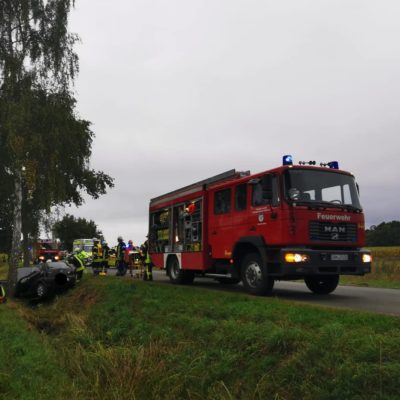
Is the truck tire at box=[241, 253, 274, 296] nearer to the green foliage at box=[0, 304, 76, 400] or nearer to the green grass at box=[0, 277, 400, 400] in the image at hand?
the green grass at box=[0, 277, 400, 400]

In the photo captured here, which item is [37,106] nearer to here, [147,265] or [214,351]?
[147,265]

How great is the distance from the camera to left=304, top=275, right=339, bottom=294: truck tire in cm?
1212

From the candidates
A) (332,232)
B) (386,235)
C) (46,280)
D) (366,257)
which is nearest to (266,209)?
(332,232)

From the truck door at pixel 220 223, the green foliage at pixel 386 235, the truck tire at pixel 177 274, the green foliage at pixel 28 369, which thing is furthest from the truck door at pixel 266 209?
the green foliage at pixel 386 235

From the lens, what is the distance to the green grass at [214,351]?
6.06 metres

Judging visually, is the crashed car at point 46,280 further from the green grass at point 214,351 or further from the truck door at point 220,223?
the truck door at point 220,223

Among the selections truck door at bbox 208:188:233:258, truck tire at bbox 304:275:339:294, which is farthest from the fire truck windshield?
truck door at bbox 208:188:233:258

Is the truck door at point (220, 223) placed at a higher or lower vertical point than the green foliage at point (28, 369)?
higher

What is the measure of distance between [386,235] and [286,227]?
6209cm

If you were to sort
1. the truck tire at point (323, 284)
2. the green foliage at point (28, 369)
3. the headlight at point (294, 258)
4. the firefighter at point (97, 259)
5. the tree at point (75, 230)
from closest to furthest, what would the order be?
the green foliage at point (28, 369) < the headlight at point (294, 258) < the truck tire at point (323, 284) < the firefighter at point (97, 259) < the tree at point (75, 230)

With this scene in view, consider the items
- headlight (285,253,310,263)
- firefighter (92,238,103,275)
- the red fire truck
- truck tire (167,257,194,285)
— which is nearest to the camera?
headlight (285,253,310,263)

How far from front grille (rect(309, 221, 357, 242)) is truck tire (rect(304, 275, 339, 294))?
73.0 inches

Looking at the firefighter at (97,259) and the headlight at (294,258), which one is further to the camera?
the firefighter at (97,259)

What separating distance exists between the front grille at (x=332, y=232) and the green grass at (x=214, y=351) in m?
1.64
